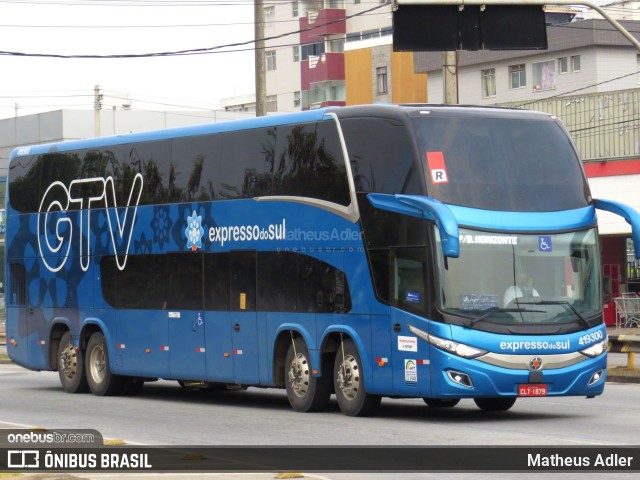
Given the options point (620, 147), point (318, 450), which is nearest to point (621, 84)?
point (620, 147)

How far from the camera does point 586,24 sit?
198 feet

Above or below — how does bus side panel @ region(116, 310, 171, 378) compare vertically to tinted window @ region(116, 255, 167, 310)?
below

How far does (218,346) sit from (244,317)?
82 centimetres

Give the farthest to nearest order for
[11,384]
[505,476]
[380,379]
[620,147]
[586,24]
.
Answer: [586,24] < [620,147] < [11,384] < [380,379] < [505,476]

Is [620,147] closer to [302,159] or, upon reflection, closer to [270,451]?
[302,159]

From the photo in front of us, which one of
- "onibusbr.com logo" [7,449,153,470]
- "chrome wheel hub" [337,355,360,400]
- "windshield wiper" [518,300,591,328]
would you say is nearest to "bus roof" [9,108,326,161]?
"chrome wheel hub" [337,355,360,400]

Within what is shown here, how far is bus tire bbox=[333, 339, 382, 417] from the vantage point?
61.3ft

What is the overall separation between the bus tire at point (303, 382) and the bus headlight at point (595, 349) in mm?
3417

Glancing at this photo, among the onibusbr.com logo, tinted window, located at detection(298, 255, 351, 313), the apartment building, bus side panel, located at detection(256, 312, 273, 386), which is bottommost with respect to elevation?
the onibusbr.com logo

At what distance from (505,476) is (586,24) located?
A: 49.9m

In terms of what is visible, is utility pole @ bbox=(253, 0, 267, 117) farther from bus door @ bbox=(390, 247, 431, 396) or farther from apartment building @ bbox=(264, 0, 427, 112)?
apartment building @ bbox=(264, 0, 427, 112)

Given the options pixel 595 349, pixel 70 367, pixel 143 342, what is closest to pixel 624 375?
pixel 595 349

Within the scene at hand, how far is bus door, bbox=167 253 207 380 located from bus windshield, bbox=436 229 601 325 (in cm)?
542

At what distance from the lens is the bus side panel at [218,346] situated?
2136cm
